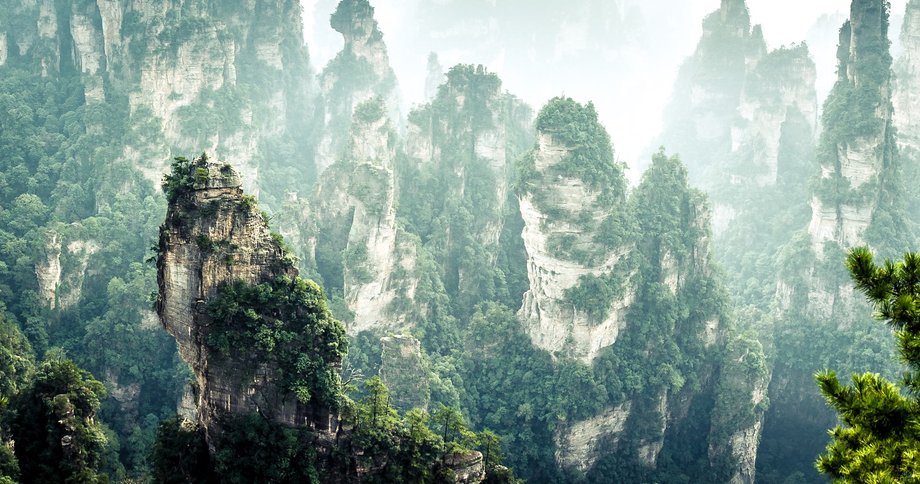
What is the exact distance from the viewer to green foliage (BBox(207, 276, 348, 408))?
3228 cm

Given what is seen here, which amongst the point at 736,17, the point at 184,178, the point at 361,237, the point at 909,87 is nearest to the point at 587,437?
the point at 361,237

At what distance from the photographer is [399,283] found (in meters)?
54.9

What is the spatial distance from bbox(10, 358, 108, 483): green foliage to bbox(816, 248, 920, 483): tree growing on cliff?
25.2 m

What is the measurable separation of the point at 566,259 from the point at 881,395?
1498 inches

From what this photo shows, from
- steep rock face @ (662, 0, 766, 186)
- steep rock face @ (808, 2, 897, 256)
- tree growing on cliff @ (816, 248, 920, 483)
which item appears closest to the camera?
tree growing on cliff @ (816, 248, 920, 483)

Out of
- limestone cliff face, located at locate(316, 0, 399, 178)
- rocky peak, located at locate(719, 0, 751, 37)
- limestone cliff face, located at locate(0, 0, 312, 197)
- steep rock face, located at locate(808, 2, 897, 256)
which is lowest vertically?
steep rock face, located at locate(808, 2, 897, 256)

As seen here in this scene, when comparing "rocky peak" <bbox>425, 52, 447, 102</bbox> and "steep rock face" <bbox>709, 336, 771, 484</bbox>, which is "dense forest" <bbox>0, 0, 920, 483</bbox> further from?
"rocky peak" <bbox>425, 52, 447, 102</bbox>

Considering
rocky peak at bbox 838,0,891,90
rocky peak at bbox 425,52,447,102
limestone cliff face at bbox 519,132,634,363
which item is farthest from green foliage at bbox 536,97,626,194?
rocky peak at bbox 425,52,447,102

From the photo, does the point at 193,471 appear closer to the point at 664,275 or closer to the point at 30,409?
the point at 30,409

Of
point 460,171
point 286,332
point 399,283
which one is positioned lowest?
point 286,332

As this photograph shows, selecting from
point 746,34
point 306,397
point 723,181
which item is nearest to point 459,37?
point 746,34

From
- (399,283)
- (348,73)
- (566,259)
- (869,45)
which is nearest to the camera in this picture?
(566,259)

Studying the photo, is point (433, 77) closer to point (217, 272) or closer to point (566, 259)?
point (566, 259)

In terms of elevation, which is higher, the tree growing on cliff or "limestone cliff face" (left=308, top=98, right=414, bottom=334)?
"limestone cliff face" (left=308, top=98, right=414, bottom=334)
